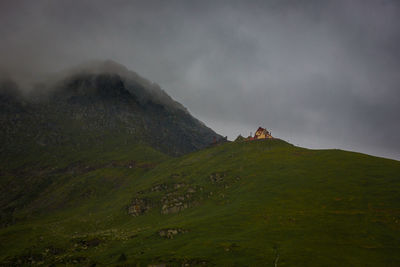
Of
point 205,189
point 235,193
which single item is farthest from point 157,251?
point 205,189

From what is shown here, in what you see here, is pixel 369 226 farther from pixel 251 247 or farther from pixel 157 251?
pixel 157 251

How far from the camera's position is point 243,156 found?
636 feet

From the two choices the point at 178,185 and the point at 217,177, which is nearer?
the point at 217,177

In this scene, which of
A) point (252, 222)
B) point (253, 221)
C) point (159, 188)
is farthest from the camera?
point (159, 188)

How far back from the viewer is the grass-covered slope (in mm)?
71750

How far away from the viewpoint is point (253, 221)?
94.6m

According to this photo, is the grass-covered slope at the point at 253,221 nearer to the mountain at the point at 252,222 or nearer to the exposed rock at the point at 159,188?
the mountain at the point at 252,222

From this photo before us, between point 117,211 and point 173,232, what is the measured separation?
80848mm

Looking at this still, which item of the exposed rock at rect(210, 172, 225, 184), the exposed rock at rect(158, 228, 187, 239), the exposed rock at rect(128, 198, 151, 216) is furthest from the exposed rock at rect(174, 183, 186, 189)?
the exposed rock at rect(158, 228, 187, 239)

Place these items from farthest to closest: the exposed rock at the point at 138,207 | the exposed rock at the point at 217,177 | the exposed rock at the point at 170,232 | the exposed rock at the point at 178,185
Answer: the exposed rock at the point at 178,185, the exposed rock at the point at 217,177, the exposed rock at the point at 138,207, the exposed rock at the point at 170,232

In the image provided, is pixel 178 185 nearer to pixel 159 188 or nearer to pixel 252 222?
pixel 159 188

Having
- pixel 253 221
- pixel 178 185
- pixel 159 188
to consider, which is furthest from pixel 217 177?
pixel 253 221

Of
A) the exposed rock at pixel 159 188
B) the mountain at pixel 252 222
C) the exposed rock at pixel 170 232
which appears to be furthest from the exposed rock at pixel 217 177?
the exposed rock at pixel 170 232

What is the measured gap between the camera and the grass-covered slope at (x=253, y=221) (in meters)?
71.8
